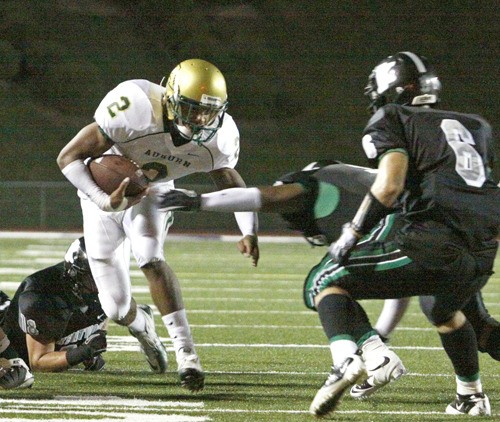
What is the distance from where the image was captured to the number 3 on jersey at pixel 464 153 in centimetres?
335

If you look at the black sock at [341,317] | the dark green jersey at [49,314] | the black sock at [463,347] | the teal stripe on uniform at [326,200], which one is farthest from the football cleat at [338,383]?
the dark green jersey at [49,314]

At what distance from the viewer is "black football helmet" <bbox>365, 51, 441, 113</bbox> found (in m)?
3.58

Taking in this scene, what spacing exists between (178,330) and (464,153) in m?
1.31

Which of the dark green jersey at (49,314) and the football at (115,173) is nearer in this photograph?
the football at (115,173)

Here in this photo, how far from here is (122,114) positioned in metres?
4.10

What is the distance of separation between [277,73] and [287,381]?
19776mm

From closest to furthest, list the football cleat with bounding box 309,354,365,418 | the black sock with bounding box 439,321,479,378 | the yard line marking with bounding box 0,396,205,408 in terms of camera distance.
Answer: the football cleat with bounding box 309,354,365,418, the black sock with bounding box 439,321,479,378, the yard line marking with bounding box 0,396,205,408

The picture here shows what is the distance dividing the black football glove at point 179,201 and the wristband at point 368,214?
1.69 feet

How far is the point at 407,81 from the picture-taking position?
3576mm

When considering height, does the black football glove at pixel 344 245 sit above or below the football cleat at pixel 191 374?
above

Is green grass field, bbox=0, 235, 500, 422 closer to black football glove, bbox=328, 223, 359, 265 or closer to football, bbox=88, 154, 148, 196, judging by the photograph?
black football glove, bbox=328, 223, 359, 265

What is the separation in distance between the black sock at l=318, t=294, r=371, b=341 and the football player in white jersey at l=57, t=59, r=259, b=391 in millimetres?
646

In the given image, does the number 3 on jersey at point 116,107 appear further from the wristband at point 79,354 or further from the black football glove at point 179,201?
the wristband at point 79,354

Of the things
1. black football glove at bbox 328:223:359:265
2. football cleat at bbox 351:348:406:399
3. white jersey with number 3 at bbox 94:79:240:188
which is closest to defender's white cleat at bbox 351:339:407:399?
football cleat at bbox 351:348:406:399
